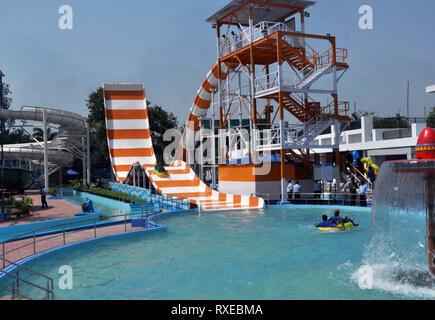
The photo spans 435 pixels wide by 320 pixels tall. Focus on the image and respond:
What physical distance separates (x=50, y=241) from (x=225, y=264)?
463cm

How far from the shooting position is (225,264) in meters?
8.44

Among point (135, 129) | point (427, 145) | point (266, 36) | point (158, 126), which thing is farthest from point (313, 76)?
point (158, 126)

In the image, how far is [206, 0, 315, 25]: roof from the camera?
20828mm

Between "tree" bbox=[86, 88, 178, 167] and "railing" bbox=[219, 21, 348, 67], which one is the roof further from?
"tree" bbox=[86, 88, 178, 167]

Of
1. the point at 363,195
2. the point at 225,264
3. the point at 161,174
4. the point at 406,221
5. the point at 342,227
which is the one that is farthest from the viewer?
the point at 161,174

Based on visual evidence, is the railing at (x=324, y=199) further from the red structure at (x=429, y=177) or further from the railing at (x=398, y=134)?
the red structure at (x=429, y=177)

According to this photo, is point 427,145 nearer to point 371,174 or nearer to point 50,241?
point 50,241

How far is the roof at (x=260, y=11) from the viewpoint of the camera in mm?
20828

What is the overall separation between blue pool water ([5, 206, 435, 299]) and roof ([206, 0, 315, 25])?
12.7 m

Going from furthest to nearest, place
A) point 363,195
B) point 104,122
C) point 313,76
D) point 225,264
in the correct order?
point 104,122, point 313,76, point 363,195, point 225,264
